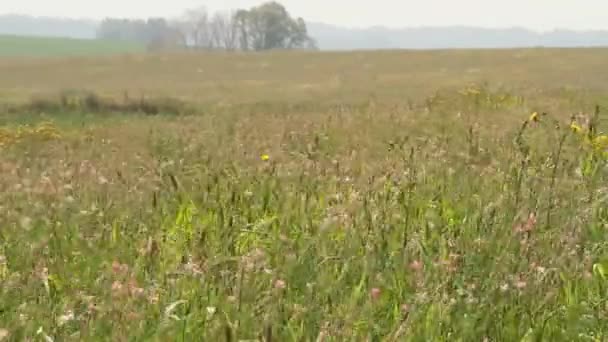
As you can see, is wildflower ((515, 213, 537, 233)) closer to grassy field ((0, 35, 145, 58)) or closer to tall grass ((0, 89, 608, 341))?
tall grass ((0, 89, 608, 341))

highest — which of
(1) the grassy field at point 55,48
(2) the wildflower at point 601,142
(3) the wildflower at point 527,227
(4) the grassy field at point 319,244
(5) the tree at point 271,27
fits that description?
(5) the tree at point 271,27

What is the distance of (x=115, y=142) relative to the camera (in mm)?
11328

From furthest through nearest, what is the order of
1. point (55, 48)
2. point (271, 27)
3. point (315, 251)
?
point (55, 48)
point (271, 27)
point (315, 251)

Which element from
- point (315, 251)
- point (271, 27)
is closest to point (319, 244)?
point (315, 251)

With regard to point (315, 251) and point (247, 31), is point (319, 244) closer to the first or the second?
point (315, 251)

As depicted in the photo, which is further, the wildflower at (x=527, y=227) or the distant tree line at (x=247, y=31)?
the distant tree line at (x=247, y=31)

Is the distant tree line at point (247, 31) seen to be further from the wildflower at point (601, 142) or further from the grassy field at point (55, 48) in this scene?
the wildflower at point (601, 142)

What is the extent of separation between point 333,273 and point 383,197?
1.14m

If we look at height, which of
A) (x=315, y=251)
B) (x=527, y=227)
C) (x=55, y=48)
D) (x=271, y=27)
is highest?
(x=271, y=27)

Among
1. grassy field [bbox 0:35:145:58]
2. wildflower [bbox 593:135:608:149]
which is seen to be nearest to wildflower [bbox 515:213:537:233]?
wildflower [bbox 593:135:608:149]

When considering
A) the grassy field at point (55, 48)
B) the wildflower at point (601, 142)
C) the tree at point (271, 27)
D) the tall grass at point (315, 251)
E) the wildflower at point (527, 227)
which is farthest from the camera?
the tree at point (271, 27)

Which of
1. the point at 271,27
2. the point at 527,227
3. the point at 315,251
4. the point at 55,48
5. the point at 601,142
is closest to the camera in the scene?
the point at 527,227

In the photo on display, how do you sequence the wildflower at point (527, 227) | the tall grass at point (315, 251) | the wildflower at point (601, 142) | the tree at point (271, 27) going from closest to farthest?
the tall grass at point (315, 251)
the wildflower at point (527, 227)
the wildflower at point (601, 142)
the tree at point (271, 27)

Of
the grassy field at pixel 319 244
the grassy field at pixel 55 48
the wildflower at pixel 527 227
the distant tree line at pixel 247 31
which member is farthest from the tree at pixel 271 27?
the wildflower at pixel 527 227
